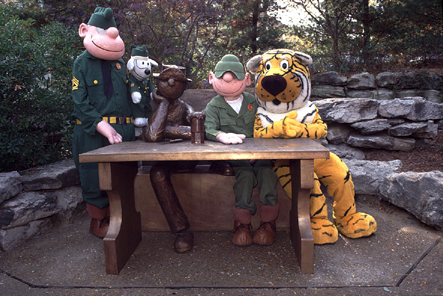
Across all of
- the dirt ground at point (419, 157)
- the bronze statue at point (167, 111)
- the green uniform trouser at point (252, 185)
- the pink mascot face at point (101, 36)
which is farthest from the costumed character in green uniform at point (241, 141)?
the dirt ground at point (419, 157)

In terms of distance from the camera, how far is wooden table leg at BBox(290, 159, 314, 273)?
6.86ft

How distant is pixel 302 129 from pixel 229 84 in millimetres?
704

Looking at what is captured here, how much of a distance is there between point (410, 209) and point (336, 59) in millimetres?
5450

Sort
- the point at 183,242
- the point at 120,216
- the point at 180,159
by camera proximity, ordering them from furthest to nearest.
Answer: the point at 183,242 → the point at 120,216 → the point at 180,159

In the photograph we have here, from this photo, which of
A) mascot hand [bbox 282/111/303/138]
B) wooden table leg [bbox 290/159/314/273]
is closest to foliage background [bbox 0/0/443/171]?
mascot hand [bbox 282/111/303/138]

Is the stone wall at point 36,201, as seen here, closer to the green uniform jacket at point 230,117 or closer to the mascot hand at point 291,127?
the green uniform jacket at point 230,117

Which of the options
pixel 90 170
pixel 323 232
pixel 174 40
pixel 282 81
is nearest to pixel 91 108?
pixel 90 170

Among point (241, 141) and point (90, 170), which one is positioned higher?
point (241, 141)

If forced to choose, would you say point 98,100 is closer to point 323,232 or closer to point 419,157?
point 323,232

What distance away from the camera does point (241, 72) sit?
2.68 m

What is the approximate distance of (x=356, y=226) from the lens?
2551 mm

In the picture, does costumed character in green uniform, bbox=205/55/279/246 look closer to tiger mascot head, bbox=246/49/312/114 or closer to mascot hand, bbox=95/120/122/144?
tiger mascot head, bbox=246/49/312/114

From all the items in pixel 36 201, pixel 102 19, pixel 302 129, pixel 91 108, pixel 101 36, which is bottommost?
pixel 36 201

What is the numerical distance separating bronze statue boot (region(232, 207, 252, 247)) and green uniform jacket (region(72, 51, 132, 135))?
1.31 m
